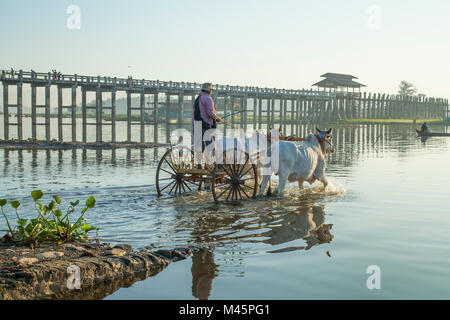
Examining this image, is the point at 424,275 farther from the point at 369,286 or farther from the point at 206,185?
the point at 206,185

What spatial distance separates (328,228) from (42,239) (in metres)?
4.36

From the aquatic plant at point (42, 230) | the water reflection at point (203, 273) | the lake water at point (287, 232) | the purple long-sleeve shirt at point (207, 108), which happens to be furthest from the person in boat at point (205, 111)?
the water reflection at point (203, 273)

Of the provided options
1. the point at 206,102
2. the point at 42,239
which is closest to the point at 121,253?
the point at 42,239

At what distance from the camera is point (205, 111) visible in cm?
1092

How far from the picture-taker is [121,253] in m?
6.35

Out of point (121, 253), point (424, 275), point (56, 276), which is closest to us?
point (56, 276)

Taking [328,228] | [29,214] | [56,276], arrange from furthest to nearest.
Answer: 1. [29,214]
2. [328,228]
3. [56,276]

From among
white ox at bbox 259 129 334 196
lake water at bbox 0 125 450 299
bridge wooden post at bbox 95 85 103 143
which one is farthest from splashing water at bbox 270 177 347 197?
bridge wooden post at bbox 95 85 103 143

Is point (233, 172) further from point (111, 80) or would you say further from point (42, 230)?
point (111, 80)

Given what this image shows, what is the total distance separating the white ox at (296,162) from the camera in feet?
35.3

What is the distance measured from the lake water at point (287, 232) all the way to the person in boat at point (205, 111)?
1641 mm

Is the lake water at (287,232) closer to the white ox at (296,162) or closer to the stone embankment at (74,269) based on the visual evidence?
the stone embankment at (74,269)

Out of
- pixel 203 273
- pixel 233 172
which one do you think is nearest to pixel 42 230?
pixel 203 273

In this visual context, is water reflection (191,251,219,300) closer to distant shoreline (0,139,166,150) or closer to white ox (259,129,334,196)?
white ox (259,129,334,196)
